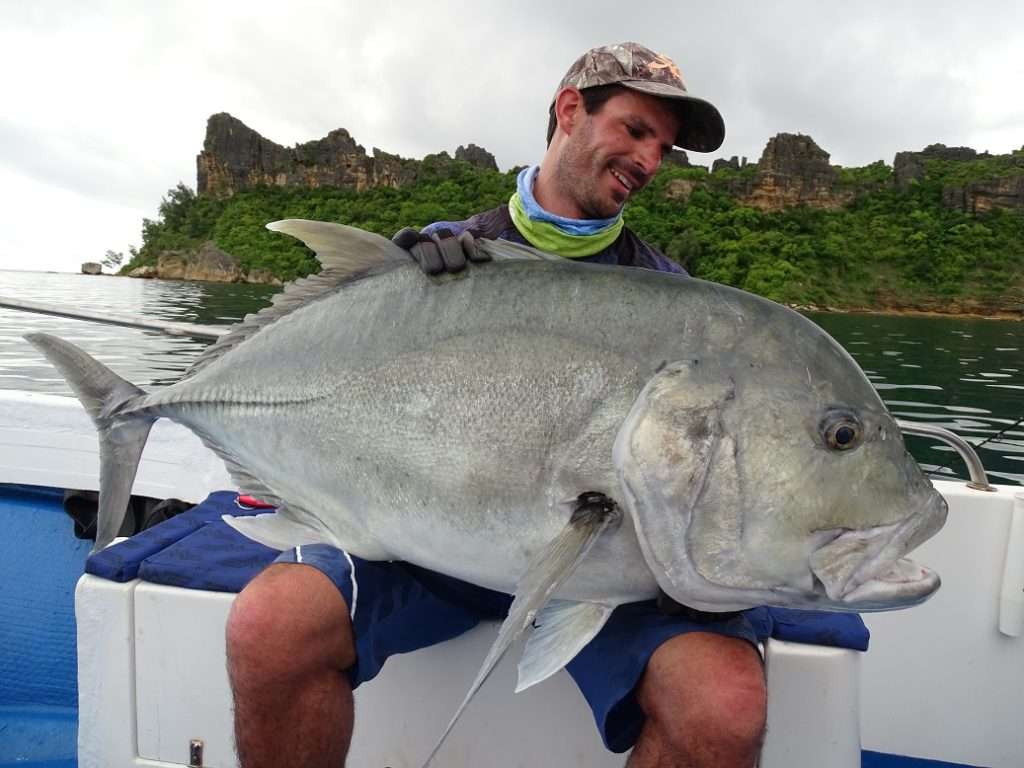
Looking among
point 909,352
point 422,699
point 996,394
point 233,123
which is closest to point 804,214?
point 909,352

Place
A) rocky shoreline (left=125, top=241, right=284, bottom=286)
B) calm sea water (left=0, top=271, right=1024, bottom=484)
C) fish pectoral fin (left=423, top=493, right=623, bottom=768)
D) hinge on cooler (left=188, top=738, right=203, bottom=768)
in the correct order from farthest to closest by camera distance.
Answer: rocky shoreline (left=125, top=241, right=284, bottom=286) < calm sea water (left=0, top=271, right=1024, bottom=484) < hinge on cooler (left=188, top=738, right=203, bottom=768) < fish pectoral fin (left=423, top=493, right=623, bottom=768)

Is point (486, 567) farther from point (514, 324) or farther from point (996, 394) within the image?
point (996, 394)

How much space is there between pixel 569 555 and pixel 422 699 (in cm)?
99

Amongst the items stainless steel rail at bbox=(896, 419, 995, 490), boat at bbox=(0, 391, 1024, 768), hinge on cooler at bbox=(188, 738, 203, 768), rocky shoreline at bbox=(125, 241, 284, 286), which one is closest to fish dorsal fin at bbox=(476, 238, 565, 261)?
boat at bbox=(0, 391, 1024, 768)

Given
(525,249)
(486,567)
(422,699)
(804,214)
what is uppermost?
(804,214)

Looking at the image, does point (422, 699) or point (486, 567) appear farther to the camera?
point (422, 699)

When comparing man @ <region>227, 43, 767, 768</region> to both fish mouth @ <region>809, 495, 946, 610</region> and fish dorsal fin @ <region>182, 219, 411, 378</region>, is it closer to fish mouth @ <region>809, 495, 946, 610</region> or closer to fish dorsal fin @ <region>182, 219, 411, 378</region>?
fish dorsal fin @ <region>182, 219, 411, 378</region>

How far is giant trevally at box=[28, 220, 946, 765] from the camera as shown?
128 cm

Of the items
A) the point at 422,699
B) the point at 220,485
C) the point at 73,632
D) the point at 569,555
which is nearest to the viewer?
the point at 569,555

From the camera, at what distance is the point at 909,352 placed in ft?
73.0

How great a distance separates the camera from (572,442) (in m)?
1.39

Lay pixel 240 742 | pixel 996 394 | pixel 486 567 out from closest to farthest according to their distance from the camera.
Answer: pixel 486 567
pixel 240 742
pixel 996 394

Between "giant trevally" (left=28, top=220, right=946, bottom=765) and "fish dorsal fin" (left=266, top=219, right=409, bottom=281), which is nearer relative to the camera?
"giant trevally" (left=28, top=220, right=946, bottom=765)

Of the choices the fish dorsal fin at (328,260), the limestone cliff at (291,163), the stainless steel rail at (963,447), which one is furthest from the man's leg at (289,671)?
the limestone cliff at (291,163)
